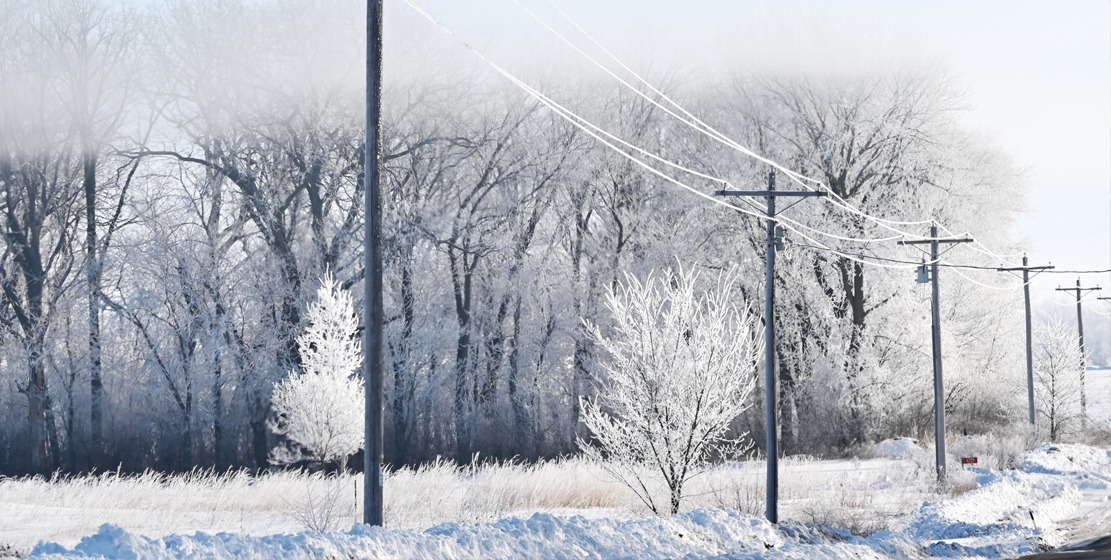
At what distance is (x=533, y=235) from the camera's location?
45562 millimetres

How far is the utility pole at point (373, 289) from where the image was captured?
43.7 ft

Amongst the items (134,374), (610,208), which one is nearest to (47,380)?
(134,374)

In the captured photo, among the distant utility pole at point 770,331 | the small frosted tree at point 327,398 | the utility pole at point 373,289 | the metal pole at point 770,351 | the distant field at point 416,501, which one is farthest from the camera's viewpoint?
the small frosted tree at point 327,398

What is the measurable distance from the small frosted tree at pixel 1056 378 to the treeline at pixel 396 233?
3317mm

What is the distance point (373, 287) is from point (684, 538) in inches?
194

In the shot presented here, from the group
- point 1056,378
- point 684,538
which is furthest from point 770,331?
point 1056,378

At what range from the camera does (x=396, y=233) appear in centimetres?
4244

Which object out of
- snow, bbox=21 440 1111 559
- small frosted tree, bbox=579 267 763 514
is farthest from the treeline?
small frosted tree, bbox=579 267 763 514

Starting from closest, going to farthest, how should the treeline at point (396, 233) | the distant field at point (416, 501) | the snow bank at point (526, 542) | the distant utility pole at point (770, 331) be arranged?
1. the snow bank at point (526, 542)
2. the distant field at point (416, 501)
3. the distant utility pole at point (770, 331)
4. the treeline at point (396, 233)

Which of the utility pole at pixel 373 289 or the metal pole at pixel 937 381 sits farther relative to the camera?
the metal pole at pixel 937 381

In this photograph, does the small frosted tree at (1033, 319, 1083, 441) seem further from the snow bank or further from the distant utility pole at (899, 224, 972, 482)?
the snow bank

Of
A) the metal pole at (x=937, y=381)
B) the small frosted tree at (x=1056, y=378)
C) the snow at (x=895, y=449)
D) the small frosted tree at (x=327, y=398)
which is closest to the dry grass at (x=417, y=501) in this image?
the metal pole at (x=937, y=381)

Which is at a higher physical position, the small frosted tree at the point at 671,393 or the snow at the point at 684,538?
the small frosted tree at the point at 671,393

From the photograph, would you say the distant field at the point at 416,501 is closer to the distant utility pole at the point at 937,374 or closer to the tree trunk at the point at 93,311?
the distant utility pole at the point at 937,374
